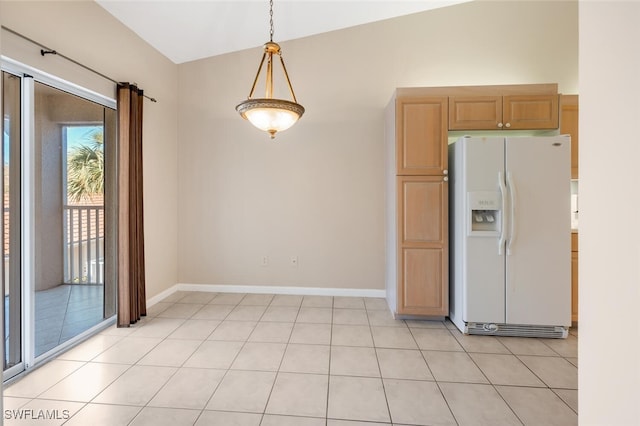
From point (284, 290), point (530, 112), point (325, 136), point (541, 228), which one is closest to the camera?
point (541, 228)

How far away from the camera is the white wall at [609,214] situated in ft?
2.55

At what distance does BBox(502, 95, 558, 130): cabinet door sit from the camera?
301 cm

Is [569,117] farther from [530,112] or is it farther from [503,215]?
[503,215]

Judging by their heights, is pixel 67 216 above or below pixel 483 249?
above

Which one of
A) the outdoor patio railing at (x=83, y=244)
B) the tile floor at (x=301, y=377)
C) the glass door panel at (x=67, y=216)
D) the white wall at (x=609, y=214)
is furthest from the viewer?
the outdoor patio railing at (x=83, y=244)

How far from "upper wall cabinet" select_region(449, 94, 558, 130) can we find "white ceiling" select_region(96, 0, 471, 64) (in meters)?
1.45

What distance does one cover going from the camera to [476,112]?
3.05m

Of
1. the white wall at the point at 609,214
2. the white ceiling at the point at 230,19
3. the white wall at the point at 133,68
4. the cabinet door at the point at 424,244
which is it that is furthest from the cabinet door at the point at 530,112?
the white wall at the point at 133,68

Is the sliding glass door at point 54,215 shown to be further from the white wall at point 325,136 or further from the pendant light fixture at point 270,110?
the pendant light fixture at point 270,110

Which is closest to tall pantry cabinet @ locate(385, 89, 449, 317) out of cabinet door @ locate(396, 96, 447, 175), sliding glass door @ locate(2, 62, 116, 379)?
cabinet door @ locate(396, 96, 447, 175)

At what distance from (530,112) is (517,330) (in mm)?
2099

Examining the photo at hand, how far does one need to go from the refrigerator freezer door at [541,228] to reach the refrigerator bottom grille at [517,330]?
8 cm

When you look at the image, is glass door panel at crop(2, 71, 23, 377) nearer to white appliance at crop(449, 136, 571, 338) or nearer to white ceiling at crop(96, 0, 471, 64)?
white ceiling at crop(96, 0, 471, 64)

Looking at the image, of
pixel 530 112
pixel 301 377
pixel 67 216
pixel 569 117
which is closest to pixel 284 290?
pixel 301 377
